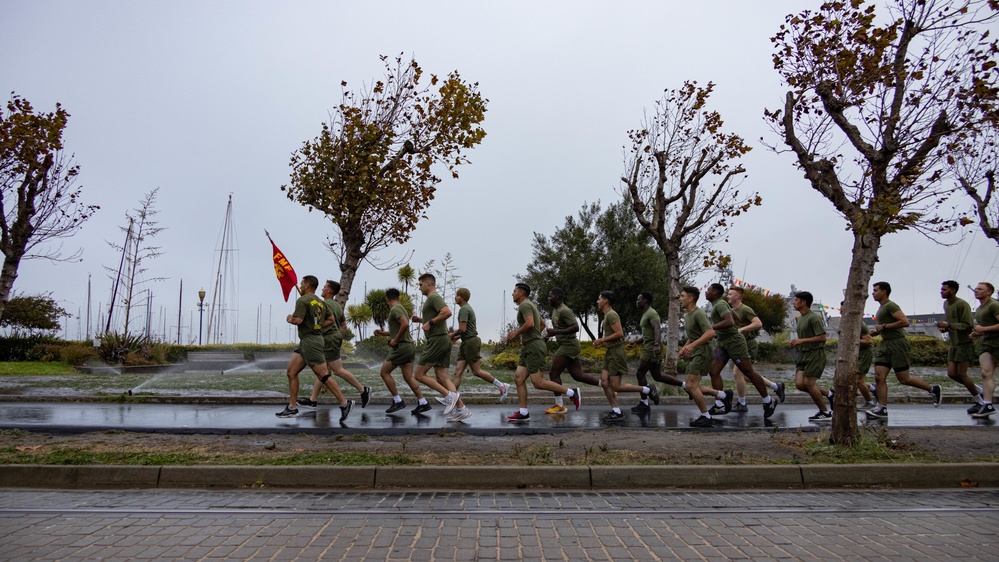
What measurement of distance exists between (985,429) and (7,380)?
19.3 m

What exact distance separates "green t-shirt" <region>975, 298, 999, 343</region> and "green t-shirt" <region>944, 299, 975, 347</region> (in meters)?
0.14

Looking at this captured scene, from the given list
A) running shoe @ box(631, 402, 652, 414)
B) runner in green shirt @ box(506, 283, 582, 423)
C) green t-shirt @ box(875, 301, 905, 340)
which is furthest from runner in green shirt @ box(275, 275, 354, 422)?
green t-shirt @ box(875, 301, 905, 340)

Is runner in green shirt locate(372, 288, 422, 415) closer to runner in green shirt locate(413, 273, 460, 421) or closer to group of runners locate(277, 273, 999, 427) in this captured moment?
group of runners locate(277, 273, 999, 427)

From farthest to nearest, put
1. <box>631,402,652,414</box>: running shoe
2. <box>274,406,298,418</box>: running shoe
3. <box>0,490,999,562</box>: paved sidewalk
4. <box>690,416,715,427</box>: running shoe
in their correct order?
<box>631,402,652,414</box>: running shoe < <box>274,406,298,418</box>: running shoe < <box>690,416,715,427</box>: running shoe < <box>0,490,999,562</box>: paved sidewalk

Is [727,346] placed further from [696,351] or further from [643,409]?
[643,409]

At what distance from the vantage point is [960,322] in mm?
9891

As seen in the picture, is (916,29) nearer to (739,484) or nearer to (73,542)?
(739,484)

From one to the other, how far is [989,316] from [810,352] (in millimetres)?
2591

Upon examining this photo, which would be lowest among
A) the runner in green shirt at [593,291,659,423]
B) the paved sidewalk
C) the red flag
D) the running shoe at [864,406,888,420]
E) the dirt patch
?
the paved sidewalk

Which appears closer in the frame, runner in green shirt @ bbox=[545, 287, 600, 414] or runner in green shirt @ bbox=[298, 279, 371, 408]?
runner in green shirt @ bbox=[545, 287, 600, 414]

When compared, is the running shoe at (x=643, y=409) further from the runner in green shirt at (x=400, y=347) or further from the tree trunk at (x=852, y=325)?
the tree trunk at (x=852, y=325)

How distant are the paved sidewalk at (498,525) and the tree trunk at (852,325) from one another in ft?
4.47

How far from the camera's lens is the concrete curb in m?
5.96

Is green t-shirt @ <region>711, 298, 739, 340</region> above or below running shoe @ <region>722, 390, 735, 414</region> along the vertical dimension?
above
